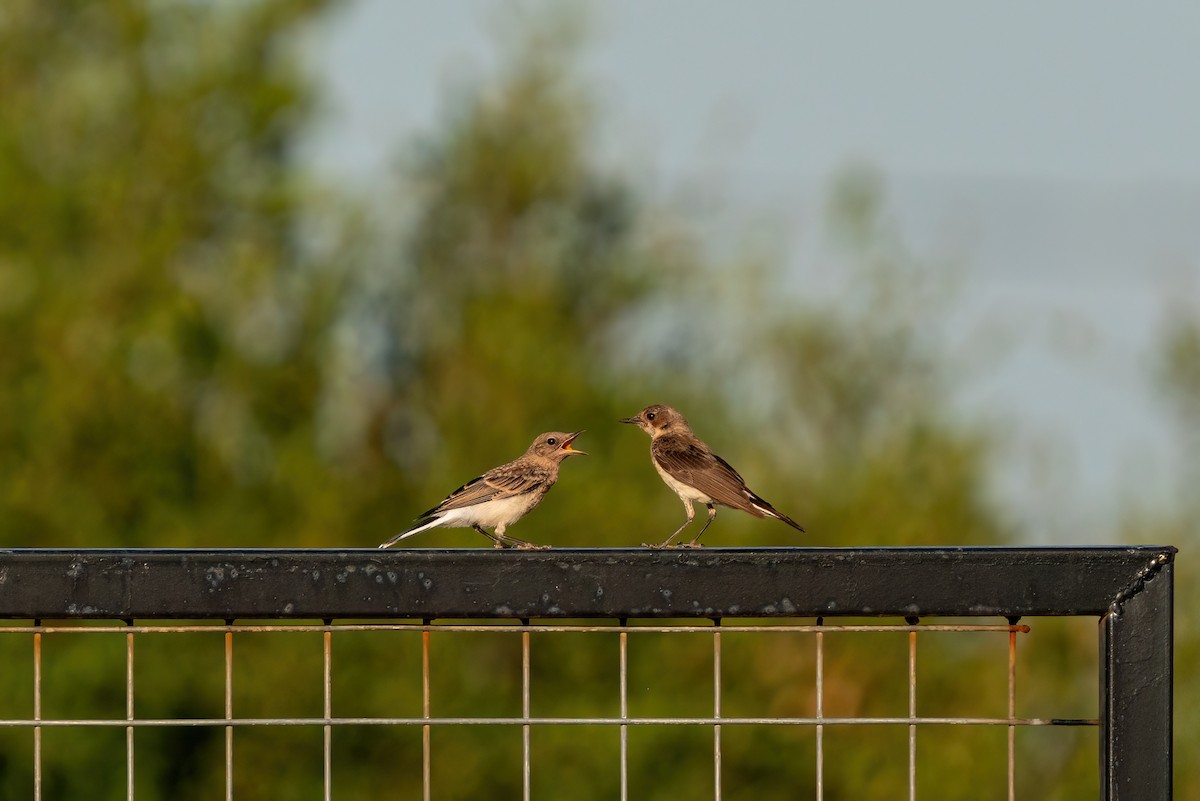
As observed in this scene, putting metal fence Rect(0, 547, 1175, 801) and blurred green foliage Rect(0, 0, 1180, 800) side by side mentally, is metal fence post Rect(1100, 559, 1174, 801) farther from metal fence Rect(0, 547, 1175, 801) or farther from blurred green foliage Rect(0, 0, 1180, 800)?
blurred green foliage Rect(0, 0, 1180, 800)

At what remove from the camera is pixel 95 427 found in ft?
99.5

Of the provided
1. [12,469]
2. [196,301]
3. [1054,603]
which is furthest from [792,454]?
A: [1054,603]

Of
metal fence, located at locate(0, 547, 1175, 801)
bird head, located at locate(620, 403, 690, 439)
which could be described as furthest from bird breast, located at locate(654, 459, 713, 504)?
metal fence, located at locate(0, 547, 1175, 801)

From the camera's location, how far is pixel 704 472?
8.80 metres

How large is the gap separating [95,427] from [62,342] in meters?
1.56

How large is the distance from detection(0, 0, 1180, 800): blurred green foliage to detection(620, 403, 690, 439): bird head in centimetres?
1675

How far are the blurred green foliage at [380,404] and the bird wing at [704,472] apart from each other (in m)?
17.7

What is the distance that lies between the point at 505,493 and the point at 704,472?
3.35 ft

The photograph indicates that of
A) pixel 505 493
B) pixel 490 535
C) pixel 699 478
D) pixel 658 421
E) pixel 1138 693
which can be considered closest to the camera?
pixel 1138 693

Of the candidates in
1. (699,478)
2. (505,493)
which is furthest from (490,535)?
(699,478)

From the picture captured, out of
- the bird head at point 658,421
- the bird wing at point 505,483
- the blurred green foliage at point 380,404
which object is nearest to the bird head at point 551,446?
the bird wing at point 505,483

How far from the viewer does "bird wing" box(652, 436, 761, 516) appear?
8516 millimetres

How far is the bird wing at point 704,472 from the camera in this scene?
8.52m

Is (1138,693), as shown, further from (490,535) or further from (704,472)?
(704,472)
